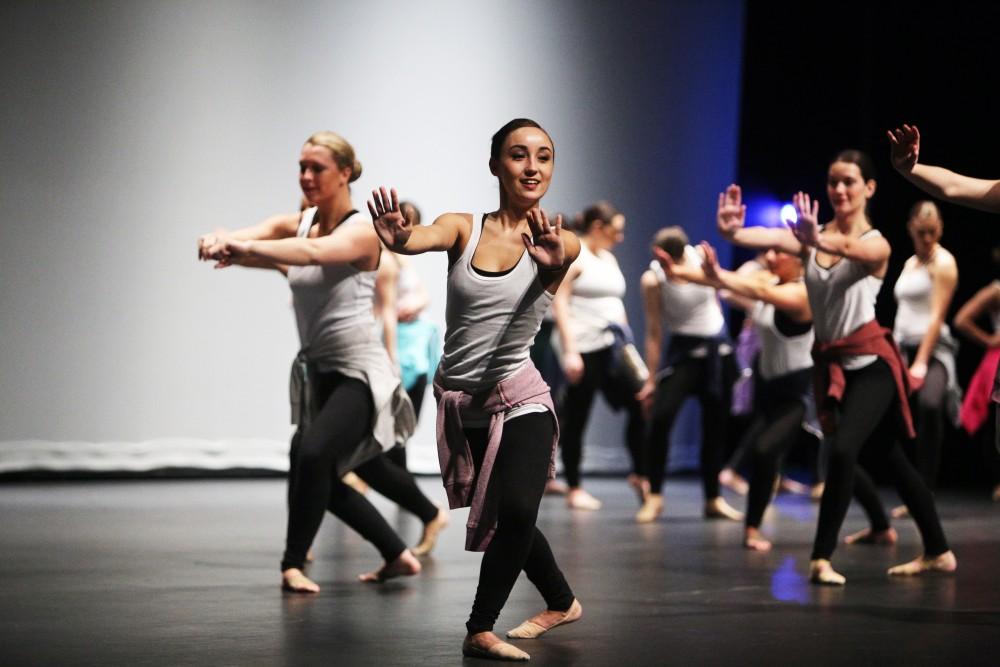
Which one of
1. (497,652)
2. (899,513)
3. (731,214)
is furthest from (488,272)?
(899,513)

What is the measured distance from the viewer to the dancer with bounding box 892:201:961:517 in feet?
22.9

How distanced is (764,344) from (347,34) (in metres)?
3.91

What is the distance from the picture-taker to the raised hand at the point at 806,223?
439cm

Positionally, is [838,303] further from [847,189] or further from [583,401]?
[583,401]

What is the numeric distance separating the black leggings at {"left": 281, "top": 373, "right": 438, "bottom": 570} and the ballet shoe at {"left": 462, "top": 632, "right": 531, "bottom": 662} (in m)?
1.06

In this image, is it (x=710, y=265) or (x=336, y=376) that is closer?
(x=336, y=376)

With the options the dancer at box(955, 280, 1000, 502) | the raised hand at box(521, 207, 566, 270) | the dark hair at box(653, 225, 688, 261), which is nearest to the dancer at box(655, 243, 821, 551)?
the dark hair at box(653, 225, 688, 261)

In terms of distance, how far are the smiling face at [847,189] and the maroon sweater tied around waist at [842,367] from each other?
41cm

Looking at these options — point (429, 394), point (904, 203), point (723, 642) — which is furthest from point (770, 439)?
point (904, 203)

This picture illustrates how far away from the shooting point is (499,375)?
3436mm

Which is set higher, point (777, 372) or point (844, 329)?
point (844, 329)

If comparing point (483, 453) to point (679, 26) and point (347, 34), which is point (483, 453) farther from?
point (679, 26)

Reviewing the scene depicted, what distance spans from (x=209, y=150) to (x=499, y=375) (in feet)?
18.0

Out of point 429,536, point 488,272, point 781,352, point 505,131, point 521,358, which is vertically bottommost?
point 429,536
